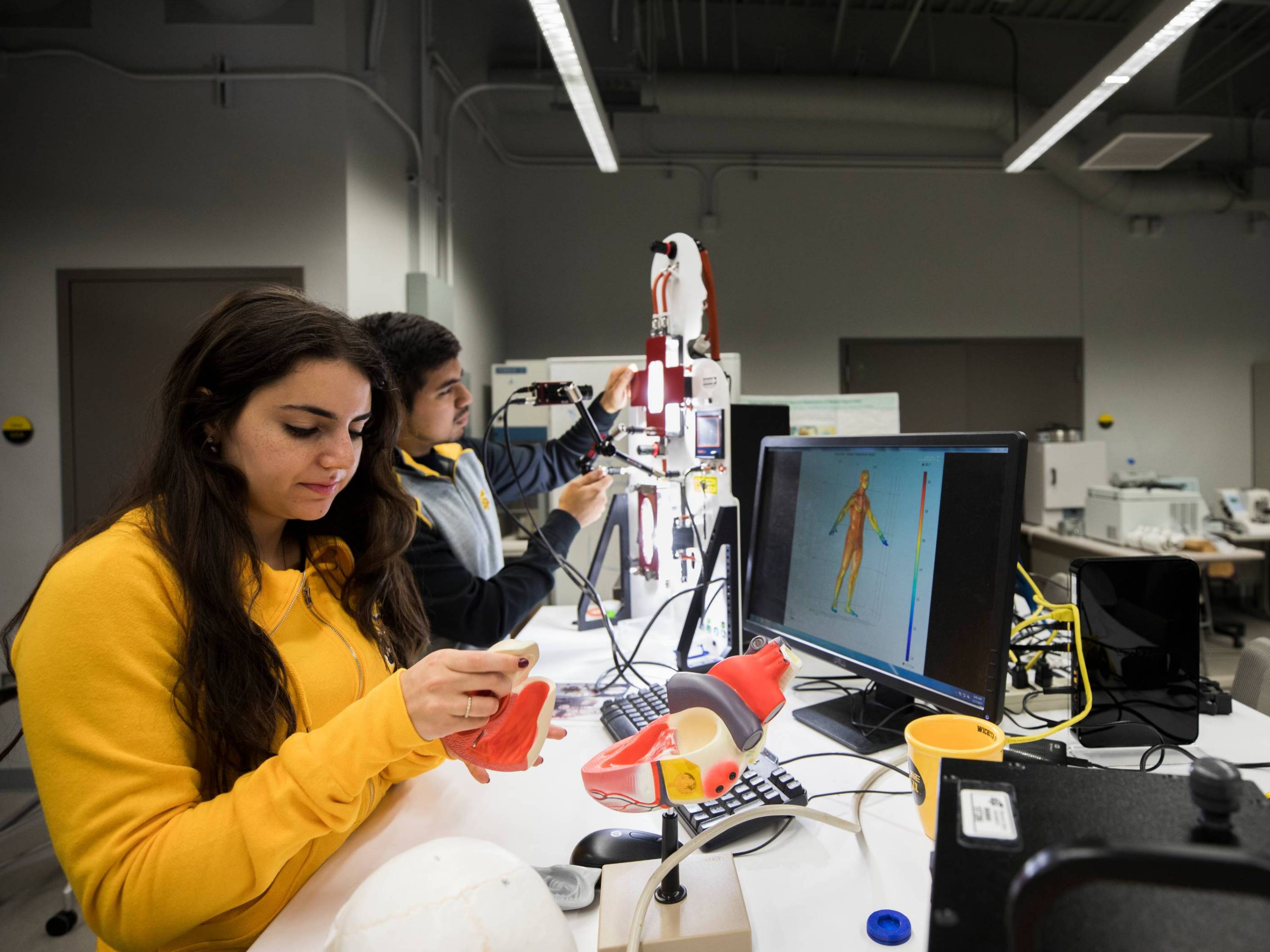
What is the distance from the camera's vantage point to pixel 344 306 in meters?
2.76

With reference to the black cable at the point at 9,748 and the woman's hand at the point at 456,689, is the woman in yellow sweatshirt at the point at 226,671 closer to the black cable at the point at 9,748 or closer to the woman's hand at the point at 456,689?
the woman's hand at the point at 456,689

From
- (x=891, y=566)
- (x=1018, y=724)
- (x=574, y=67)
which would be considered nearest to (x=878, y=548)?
(x=891, y=566)

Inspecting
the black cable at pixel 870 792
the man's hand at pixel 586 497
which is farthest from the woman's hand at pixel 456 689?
the man's hand at pixel 586 497

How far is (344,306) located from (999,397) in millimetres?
4658

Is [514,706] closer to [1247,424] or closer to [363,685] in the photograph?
[363,685]

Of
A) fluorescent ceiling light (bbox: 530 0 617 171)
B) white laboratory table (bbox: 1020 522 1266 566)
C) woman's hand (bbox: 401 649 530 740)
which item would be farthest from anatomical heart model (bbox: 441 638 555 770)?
white laboratory table (bbox: 1020 522 1266 566)

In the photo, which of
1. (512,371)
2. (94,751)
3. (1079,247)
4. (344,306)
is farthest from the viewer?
(1079,247)

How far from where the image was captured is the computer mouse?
811 mm

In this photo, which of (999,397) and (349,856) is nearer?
(349,856)

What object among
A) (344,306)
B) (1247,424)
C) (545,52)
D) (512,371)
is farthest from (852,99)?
(1247,424)

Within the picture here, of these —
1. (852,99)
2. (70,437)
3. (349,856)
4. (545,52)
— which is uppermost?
(545,52)

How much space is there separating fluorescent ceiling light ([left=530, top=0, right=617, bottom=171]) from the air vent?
9.72 ft

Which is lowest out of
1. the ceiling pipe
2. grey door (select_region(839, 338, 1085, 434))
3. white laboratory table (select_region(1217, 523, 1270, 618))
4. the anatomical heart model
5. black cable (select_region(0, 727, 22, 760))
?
white laboratory table (select_region(1217, 523, 1270, 618))

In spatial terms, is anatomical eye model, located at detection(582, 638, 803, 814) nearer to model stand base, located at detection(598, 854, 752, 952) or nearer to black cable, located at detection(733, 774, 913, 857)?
model stand base, located at detection(598, 854, 752, 952)
